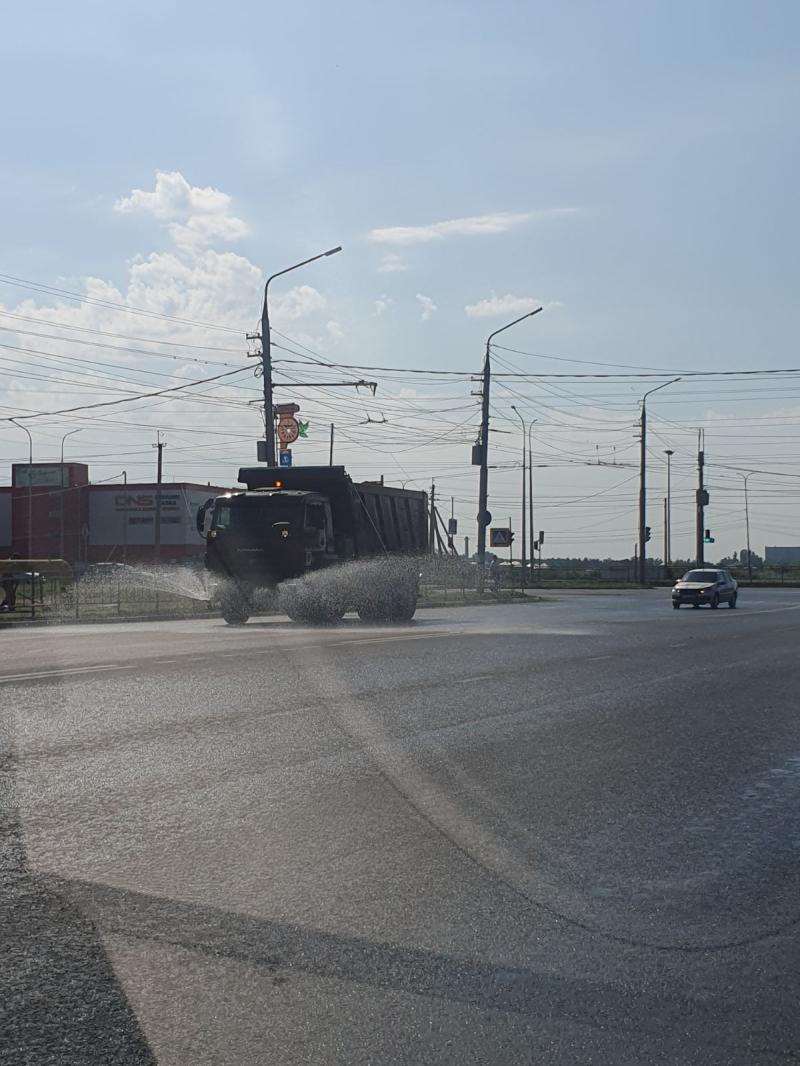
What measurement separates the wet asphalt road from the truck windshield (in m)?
14.2

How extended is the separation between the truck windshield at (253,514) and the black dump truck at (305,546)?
2 cm

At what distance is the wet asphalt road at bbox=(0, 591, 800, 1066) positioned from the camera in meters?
4.33

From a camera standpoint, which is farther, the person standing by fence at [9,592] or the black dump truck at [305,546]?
the person standing by fence at [9,592]

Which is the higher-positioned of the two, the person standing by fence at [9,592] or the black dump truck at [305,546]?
the black dump truck at [305,546]

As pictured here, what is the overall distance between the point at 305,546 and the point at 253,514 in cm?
136

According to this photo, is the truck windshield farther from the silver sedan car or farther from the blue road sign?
the blue road sign

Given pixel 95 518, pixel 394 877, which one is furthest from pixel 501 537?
pixel 95 518

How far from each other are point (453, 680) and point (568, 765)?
5992mm

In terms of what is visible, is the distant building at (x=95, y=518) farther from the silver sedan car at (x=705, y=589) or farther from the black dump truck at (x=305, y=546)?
the black dump truck at (x=305, y=546)

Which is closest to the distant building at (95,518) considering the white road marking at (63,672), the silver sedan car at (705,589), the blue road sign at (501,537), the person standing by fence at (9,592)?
the blue road sign at (501,537)

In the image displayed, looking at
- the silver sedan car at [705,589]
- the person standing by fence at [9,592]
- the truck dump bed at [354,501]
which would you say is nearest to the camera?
the truck dump bed at [354,501]

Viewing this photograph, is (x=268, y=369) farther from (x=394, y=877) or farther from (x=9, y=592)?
(x=394, y=877)

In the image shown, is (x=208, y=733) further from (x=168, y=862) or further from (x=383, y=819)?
(x=168, y=862)

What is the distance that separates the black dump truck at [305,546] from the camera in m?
28.6
